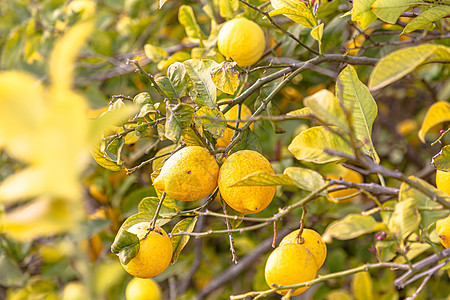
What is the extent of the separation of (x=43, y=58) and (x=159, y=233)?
126 cm

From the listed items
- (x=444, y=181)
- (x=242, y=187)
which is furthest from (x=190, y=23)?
(x=444, y=181)

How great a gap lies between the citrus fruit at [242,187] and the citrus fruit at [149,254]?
16 centimetres

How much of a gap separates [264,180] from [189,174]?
0.45 feet

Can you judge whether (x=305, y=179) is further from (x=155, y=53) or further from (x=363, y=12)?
(x=155, y=53)

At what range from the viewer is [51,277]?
1634mm

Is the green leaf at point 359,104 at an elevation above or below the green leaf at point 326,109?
below

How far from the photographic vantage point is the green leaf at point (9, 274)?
1488 millimetres

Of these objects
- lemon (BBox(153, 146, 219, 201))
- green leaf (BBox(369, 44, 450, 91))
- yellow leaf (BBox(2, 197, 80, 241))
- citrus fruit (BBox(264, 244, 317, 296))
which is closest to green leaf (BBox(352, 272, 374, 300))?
citrus fruit (BBox(264, 244, 317, 296))

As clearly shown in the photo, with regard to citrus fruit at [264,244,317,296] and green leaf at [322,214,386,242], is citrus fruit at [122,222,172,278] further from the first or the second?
green leaf at [322,214,386,242]

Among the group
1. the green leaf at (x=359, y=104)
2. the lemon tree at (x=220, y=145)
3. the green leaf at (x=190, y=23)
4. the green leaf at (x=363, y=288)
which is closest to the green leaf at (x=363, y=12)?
the lemon tree at (x=220, y=145)

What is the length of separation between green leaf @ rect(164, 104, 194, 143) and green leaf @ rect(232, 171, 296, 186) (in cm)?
16

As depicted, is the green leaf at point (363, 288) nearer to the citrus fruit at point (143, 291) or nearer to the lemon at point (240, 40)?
the citrus fruit at point (143, 291)

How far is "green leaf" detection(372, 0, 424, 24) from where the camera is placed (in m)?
Answer: 0.83

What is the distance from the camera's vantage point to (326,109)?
0.57 metres
